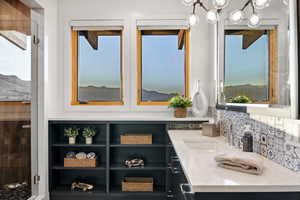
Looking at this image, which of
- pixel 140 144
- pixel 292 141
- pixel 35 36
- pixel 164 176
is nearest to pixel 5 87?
pixel 35 36

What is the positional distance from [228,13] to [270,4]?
72 cm

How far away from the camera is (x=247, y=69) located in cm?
188

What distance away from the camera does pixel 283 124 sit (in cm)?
134

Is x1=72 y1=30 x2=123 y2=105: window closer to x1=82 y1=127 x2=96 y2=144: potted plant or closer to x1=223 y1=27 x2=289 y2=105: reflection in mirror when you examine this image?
x1=82 y1=127 x2=96 y2=144: potted plant

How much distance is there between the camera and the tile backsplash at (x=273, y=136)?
1236 millimetres

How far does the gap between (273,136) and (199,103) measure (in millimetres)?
1567

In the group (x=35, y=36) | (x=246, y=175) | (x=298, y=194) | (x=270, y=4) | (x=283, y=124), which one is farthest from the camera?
(x=35, y=36)

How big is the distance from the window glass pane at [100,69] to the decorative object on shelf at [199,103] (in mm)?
1014

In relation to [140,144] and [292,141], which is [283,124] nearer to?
[292,141]

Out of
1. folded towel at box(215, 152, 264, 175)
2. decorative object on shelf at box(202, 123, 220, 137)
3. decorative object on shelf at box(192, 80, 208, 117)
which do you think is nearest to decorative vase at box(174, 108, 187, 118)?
decorative object on shelf at box(192, 80, 208, 117)

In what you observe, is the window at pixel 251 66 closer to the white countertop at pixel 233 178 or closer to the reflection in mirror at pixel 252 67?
the reflection in mirror at pixel 252 67

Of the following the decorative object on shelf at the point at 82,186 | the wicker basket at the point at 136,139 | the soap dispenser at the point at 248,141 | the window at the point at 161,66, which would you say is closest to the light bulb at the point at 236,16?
the soap dispenser at the point at 248,141

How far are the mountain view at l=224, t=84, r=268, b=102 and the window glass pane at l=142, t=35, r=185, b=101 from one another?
3.28 feet

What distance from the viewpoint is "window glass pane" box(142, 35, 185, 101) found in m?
3.30
